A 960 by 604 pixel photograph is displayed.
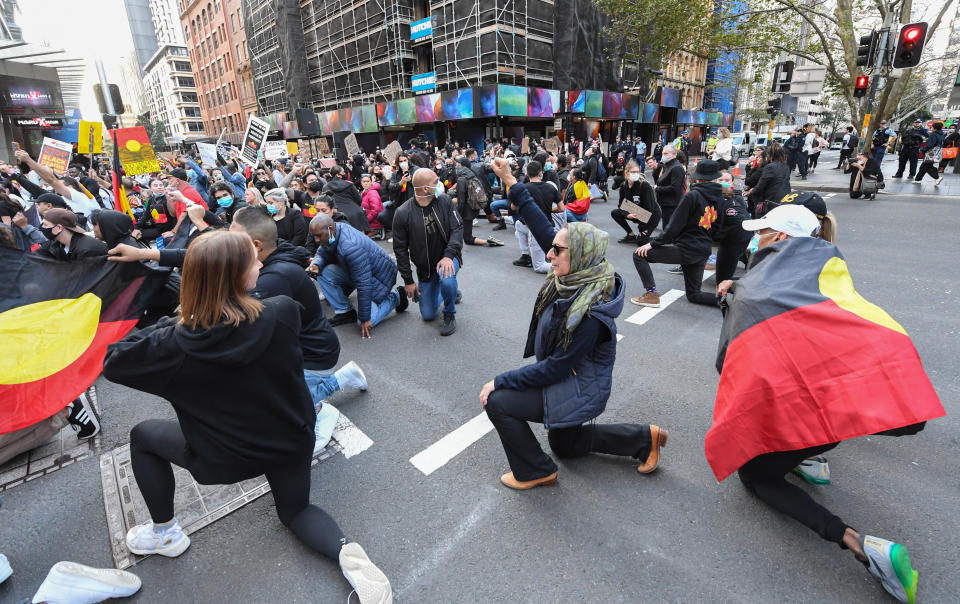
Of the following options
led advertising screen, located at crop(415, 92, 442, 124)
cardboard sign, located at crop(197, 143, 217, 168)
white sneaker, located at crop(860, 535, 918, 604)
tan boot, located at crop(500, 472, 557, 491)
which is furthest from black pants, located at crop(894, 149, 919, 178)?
led advertising screen, located at crop(415, 92, 442, 124)

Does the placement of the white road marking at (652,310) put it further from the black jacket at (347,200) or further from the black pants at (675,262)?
the black jacket at (347,200)

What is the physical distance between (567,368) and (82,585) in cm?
258

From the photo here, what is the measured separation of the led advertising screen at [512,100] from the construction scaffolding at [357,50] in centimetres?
1005

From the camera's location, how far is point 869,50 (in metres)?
12.0

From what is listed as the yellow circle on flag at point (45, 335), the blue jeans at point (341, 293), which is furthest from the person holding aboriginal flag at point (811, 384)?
the yellow circle on flag at point (45, 335)

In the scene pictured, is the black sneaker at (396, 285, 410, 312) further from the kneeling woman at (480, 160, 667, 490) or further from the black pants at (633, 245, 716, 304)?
the kneeling woman at (480, 160, 667, 490)

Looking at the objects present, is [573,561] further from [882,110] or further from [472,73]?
[472,73]

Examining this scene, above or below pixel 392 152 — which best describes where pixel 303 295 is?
below

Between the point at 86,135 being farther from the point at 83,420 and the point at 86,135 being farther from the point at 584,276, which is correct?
the point at 584,276

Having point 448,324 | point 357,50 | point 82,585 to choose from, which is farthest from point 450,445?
point 357,50

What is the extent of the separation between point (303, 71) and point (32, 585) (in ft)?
152

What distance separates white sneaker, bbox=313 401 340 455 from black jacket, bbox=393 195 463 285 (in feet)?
6.74

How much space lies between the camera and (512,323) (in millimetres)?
5637

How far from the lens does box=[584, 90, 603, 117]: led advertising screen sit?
100ft
